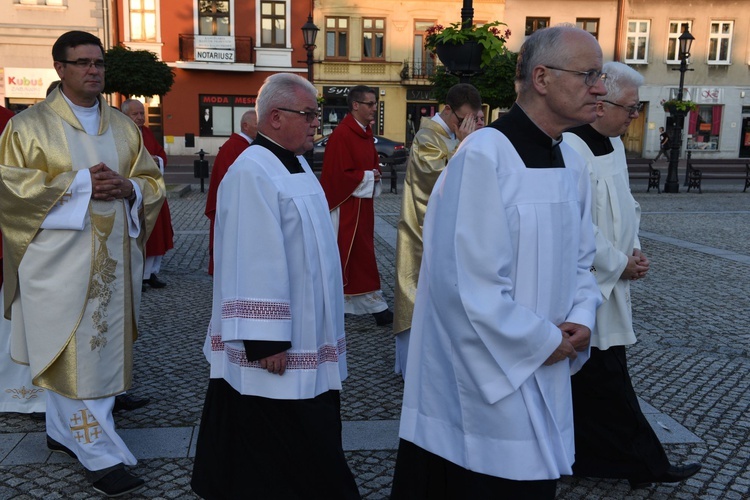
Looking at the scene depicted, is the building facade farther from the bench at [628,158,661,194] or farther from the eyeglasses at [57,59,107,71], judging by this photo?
the eyeglasses at [57,59,107,71]

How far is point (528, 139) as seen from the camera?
89.3 inches

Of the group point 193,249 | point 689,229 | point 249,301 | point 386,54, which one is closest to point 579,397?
point 249,301

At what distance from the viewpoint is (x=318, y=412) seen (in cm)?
285

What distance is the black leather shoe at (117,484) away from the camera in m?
3.28

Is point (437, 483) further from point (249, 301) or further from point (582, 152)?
point (582, 152)

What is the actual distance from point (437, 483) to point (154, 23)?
34226mm

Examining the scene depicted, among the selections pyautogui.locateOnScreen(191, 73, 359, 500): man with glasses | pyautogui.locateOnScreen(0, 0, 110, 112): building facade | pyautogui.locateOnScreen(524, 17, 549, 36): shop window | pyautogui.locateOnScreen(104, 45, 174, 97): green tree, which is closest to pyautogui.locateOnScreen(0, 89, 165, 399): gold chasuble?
pyautogui.locateOnScreen(191, 73, 359, 500): man with glasses

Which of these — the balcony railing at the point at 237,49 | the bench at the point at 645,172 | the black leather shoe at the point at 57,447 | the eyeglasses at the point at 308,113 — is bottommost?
the bench at the point at 645,172

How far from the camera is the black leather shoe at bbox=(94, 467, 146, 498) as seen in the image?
3279 mm

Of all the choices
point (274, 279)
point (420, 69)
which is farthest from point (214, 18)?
point (274, 279)

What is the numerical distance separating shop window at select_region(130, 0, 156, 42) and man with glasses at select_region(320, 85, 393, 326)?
1168 inches

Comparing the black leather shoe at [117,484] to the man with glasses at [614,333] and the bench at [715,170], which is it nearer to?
the man with glasses at [614,333]

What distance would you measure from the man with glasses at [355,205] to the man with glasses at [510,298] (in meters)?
4.05

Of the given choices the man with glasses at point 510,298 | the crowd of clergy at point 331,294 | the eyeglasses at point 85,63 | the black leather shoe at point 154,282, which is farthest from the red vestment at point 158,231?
the man with glasses at point 510,298
